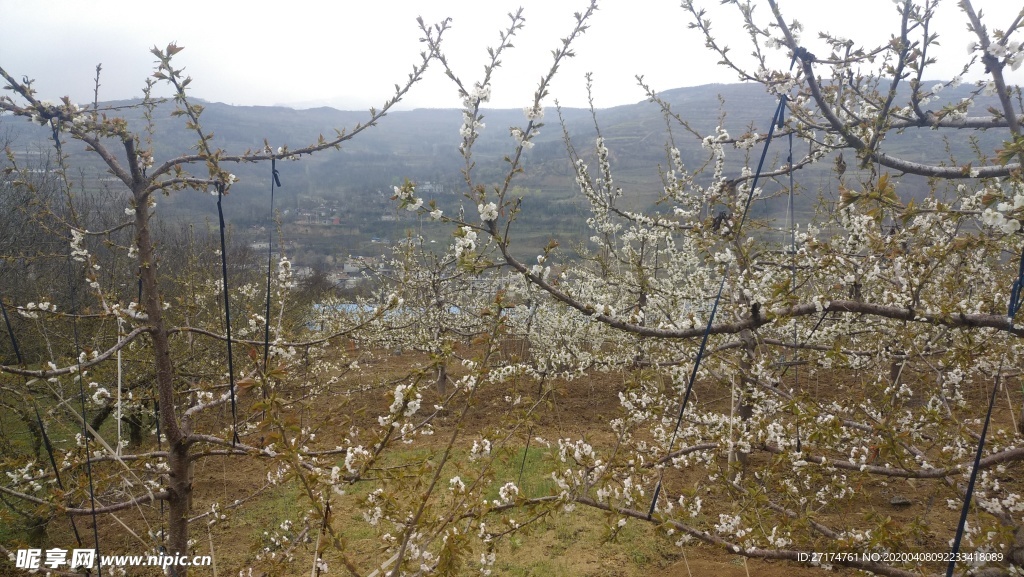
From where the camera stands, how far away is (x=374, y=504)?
1.94 metres

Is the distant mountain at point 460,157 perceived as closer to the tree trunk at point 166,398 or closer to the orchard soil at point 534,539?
the tree trunk at point 166,398

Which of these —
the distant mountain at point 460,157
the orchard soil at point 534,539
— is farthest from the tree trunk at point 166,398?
the orchard soil at point 534,539

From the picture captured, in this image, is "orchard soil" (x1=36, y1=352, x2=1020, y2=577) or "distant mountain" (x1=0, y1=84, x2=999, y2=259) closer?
"orchard soil" (x1=36, y1=352, x2=1020, y2=577)

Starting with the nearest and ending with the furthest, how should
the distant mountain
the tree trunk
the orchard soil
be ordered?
the tree trunk, the orchard soil, the distant mountain

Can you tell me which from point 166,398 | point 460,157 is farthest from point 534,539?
point 460,157

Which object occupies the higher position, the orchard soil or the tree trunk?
the tree trunk

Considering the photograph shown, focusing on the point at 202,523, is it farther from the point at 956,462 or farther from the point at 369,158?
the point at 369,158

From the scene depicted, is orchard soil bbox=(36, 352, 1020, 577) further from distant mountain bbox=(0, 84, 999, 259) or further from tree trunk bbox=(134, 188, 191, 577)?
distant mountain bbox=(0, 84, 999, 259)

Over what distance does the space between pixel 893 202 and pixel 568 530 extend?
4.79 meters

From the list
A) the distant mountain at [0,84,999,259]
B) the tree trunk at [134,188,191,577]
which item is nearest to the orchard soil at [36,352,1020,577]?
the tree trunk at [134,188,191,577]

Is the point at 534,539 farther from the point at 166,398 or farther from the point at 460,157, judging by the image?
the point at 460,157

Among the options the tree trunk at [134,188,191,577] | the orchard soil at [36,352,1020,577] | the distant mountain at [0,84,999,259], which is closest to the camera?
the tree trunk at [134,188,191,577]

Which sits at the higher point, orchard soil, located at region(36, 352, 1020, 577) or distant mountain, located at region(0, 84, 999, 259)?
distant mountain, located at region(0, 84, 999, 259)

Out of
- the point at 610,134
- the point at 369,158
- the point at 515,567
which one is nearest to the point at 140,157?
the point at 515,567
